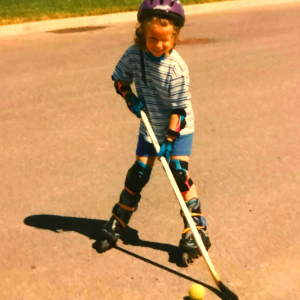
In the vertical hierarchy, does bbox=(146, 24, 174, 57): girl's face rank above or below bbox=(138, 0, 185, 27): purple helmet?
below

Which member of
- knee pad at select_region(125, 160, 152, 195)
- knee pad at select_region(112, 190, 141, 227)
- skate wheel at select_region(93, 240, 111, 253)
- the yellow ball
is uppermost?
knee pad at select_region(125, 160, 152, 195)

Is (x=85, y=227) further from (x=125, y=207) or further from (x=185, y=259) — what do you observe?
(x=185, y=259)

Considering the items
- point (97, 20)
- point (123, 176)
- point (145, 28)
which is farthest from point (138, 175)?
point (97, 20)

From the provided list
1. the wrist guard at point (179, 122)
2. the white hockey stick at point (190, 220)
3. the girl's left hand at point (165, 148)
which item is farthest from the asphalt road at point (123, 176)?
the wrist guard at point (179, 122)

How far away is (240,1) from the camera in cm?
1291

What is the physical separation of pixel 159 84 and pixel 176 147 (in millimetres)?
473

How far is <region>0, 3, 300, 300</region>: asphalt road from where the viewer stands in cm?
355

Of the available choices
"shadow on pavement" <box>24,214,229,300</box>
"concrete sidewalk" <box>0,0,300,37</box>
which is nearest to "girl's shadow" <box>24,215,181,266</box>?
"shadow on pavement" <box>24,214,229,300</box>

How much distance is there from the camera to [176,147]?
3672 mm

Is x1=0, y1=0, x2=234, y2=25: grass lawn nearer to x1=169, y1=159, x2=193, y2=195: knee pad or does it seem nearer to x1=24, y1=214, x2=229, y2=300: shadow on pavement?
x1=24, y1=214, x2=229, y2=300: shadow on pavement

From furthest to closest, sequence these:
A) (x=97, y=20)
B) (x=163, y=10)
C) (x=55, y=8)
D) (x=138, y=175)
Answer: (x=55, y=8) → (x=97, y=20) → (x=138, y=175) → (x=163, y=10)

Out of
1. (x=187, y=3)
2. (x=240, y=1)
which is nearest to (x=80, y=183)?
(x=187, y=3)

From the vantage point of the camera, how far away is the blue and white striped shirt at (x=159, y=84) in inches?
134

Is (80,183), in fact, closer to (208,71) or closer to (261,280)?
(261,280)
